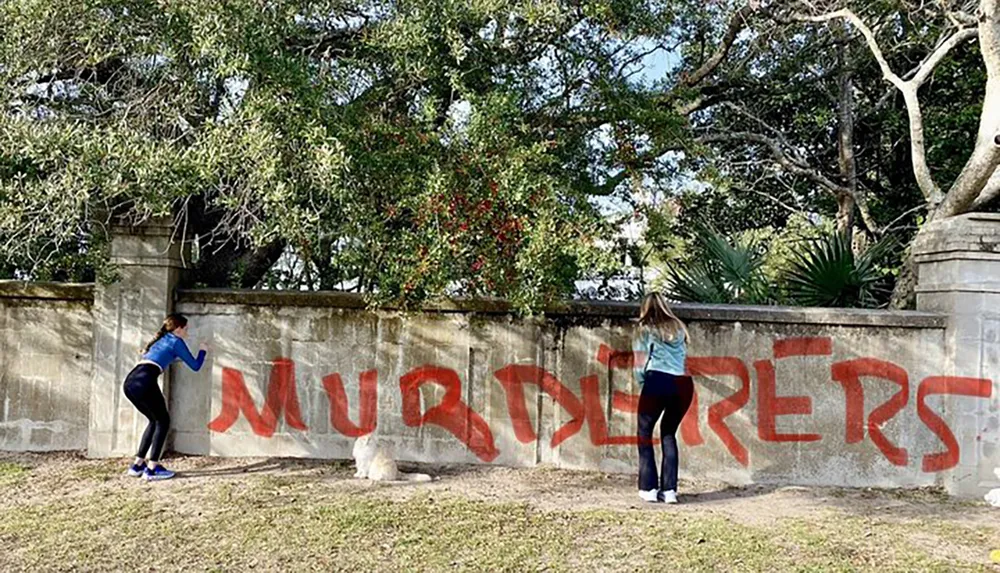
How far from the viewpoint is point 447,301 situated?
7.42 m

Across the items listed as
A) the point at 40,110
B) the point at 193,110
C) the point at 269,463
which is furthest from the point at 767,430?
the point at 40,110

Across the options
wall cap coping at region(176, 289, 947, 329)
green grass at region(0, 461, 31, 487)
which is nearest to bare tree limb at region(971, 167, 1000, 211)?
wall cap coping at region(176, 289, 947, 329)

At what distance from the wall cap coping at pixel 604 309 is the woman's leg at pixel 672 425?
96 cm

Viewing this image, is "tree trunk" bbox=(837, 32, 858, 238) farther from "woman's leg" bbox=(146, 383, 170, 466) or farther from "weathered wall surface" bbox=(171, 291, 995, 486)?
"woman's leg" bbox=(146, 383, 170, 466)

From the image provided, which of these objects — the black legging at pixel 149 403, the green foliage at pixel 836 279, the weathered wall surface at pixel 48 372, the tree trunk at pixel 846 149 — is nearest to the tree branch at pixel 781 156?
the tree trunk at pixel 846 149

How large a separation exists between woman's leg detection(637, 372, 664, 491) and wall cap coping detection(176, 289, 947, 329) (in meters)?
1.06

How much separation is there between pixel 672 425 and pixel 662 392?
32 centimetres

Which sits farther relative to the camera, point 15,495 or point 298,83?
point 15,495

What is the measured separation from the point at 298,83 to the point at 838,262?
5.85m

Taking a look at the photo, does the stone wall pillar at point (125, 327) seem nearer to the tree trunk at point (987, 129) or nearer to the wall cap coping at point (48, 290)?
the wall cap coping at point (48, 290)

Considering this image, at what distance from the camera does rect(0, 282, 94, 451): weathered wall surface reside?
7.68 m

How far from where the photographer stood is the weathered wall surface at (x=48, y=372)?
7.68 metres

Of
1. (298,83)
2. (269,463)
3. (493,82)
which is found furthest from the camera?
(269,463)

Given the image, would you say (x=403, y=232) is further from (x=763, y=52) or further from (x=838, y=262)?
(x=763, y=52)
